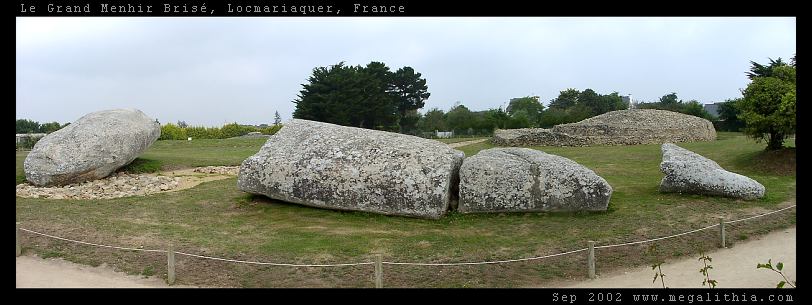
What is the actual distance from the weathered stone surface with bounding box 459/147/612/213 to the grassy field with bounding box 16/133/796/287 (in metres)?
0.25

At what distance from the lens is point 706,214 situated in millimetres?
10789

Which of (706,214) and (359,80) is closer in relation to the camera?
(706,214)

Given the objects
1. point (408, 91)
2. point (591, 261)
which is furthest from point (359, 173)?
point (408, 91)

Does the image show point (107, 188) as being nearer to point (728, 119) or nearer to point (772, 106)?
point (772, 106)

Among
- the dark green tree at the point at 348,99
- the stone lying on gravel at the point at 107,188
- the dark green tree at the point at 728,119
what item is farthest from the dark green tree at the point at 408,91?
the stone lying on gravel at the point at 107,188

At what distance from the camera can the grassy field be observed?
804cm

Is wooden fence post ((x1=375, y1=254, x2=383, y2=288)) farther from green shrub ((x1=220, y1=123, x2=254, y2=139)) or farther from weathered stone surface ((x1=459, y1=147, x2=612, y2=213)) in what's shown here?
green shrub ((x1=220, y1=123, x2=254, y2=139))

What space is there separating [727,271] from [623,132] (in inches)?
862

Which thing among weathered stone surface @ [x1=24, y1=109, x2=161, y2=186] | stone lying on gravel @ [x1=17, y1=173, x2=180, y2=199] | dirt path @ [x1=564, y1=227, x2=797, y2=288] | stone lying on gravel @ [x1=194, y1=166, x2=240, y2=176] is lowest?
dirt path @ [x1=564, y1=227, x2=797, y2=288]

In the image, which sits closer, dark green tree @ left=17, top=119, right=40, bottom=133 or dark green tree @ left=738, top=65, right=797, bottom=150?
dark green tree @ left=738, top=65, right=797, bottom=150

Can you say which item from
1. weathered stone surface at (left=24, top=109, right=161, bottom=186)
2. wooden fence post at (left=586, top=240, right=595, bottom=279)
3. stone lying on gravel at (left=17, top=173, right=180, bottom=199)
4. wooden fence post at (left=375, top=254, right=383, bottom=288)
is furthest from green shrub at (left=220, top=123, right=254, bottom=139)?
wooden fence post at (left=586, top=240, right=595, bottom=279)
